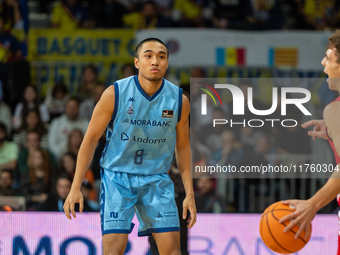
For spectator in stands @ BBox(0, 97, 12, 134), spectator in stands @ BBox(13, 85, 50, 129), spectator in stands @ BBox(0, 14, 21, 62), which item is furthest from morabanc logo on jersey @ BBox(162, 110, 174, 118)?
Answer: spectator in stands @ BBox(0, 14, 21, 62)

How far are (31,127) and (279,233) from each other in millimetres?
5230

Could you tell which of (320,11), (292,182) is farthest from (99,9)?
(292,182)

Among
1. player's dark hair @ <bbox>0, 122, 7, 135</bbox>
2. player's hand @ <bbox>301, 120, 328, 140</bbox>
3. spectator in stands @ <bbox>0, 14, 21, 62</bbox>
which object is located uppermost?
spectator in stands @ <bbox>0, 14, 21, 62</bbox>

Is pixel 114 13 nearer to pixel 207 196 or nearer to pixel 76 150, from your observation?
pixel 76 150

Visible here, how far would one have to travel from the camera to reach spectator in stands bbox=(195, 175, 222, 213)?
6363mm

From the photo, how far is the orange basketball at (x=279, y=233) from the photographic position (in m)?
3.43

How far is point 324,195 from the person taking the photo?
2941 millimetres

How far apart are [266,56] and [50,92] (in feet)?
12.5

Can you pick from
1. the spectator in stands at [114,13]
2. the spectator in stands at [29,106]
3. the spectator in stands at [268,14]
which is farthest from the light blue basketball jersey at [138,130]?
the spectator in stands at [268,14]

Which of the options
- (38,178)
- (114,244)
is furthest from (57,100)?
(114,244)

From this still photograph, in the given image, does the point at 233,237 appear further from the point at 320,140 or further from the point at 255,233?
the point at 320,140

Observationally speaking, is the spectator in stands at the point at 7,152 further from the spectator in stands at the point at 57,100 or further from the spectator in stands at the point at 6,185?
the spectator in stands at the point at 57,100

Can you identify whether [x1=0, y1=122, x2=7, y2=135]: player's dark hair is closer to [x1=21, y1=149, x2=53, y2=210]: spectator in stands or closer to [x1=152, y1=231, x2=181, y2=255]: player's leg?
[x1=21, y1=149, x2=53, y2=210]: spectator in stands

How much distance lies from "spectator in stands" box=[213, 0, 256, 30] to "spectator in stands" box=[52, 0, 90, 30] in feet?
8.46
